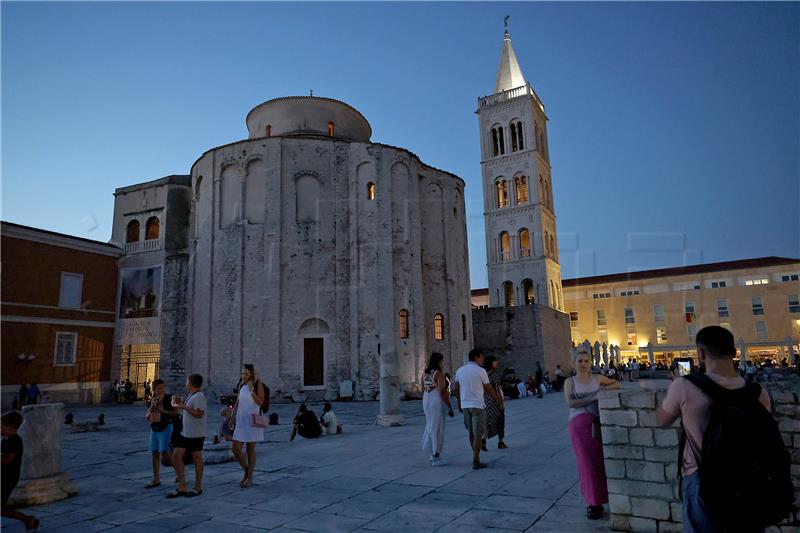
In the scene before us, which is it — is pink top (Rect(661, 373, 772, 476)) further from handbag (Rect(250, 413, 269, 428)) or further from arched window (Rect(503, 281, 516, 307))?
arched window (Rect(503, 281, 516, 307))

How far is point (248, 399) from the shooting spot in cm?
652

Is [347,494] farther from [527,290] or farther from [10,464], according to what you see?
[527,290]

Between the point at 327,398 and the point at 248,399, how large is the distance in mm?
18233

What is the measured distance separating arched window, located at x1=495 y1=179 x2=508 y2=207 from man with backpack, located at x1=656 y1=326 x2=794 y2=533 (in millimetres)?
45409

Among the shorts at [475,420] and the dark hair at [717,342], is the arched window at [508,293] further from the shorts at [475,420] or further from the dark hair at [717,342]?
the dark hair at [717,342]

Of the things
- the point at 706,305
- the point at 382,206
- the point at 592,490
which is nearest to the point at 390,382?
the point at 592,490

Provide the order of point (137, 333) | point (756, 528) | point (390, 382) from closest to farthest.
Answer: point (756, 528), point (390, 382), point (137, 333)

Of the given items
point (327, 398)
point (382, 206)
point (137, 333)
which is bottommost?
point (327, 398)

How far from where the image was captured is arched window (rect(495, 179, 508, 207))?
155ft

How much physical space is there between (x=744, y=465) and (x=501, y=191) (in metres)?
46.4

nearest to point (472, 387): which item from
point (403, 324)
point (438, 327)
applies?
point (403, 324)

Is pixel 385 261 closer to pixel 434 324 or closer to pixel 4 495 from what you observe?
pixel 434 324

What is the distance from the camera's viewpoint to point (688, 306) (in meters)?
52.6

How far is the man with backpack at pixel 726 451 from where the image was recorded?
2.41 metres
